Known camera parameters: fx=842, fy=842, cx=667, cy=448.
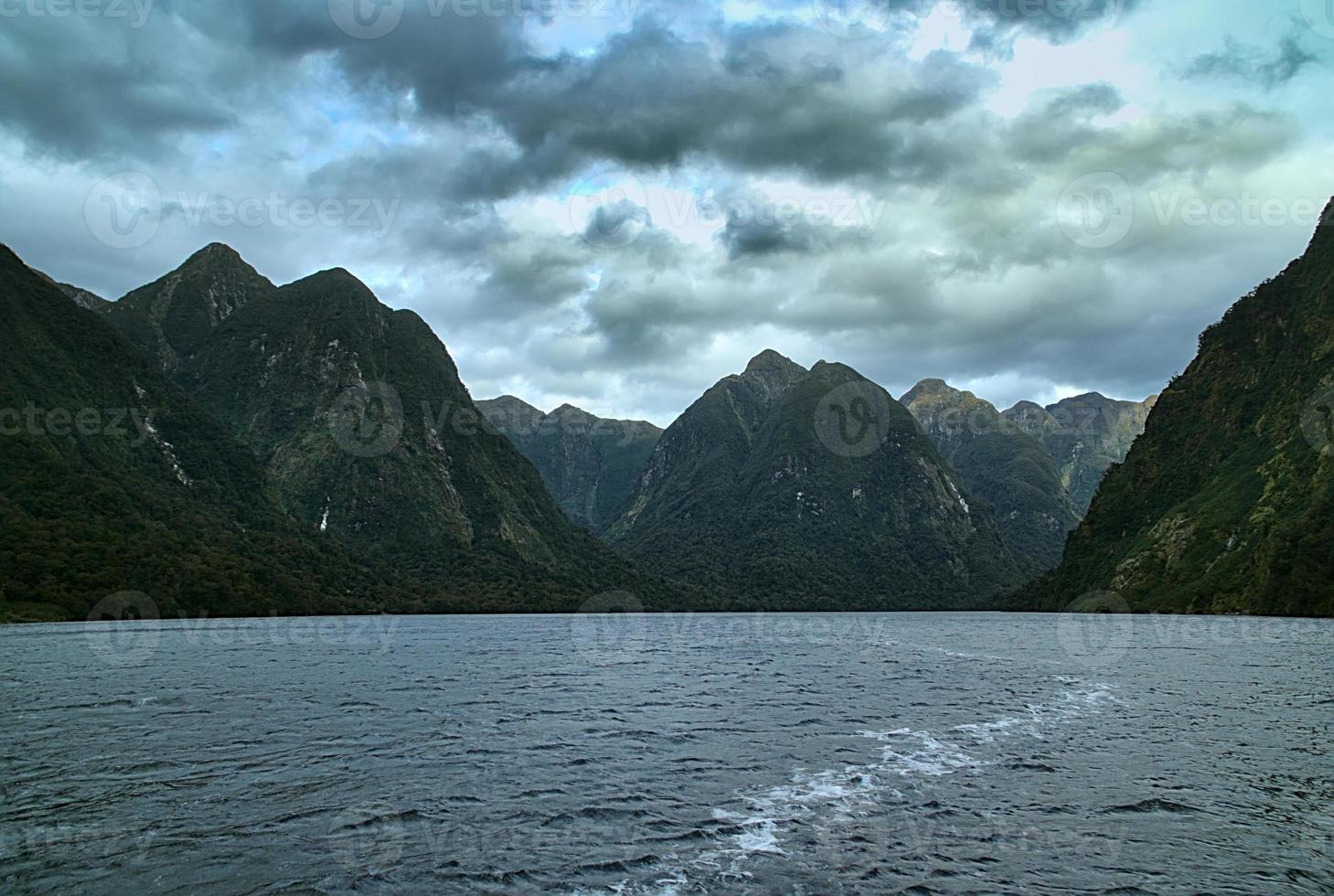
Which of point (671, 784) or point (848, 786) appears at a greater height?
point (848, 786)

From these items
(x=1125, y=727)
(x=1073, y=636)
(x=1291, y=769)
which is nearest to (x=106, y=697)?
(x=1125, y=727)

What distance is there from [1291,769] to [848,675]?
171 feet

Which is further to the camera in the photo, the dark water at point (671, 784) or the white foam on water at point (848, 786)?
the white foam on water at point (848, 786)

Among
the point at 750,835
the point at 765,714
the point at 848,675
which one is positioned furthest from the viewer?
the point at 848,675

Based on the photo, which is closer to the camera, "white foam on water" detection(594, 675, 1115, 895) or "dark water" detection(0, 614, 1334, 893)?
"dark water" detection(0, 614, 1334, 893)

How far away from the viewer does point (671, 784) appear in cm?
3631

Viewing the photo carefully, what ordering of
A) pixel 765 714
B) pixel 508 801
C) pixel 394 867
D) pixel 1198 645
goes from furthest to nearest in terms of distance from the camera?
pixel 1198 645
pixel 765 714
pixel 508 801
pixel 394 867

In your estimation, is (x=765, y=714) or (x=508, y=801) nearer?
(x=508, y=801)

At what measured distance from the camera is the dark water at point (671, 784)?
79.9ft

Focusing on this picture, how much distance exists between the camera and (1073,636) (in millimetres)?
153125

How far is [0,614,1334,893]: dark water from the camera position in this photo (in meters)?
24.4

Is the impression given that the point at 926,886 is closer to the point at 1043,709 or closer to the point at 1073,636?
the point at 1043,709

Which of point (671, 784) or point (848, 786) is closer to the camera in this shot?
point (848, 786)

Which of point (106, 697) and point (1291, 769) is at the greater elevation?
point (1291, 769)
